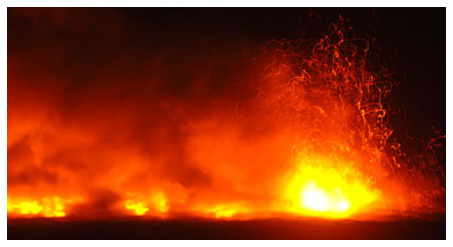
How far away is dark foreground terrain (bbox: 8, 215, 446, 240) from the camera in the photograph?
10195 millimetres

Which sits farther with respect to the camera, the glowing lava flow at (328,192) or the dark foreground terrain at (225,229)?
the glowing lava flow at (328,192)

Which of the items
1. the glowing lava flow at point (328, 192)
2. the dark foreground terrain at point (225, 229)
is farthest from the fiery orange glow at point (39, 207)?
the glowing lava flow at point (328, 192)

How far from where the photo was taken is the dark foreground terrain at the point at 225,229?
1020cm

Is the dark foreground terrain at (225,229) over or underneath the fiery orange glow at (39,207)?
underneath

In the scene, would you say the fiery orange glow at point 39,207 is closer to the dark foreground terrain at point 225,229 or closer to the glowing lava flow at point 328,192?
the dark foreground terrain at point 225,229

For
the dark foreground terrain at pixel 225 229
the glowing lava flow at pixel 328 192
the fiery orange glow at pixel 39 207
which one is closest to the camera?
the dark foreground terrain at pixel 225 229

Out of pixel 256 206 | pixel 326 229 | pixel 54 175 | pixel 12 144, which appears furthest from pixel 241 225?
pixel 12 144

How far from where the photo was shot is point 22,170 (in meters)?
10.7

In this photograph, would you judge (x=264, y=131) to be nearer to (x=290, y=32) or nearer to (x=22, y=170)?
(x=290, y=32)

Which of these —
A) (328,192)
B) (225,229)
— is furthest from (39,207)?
(328,192)

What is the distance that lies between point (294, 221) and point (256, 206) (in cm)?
63

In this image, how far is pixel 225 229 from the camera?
10.3m

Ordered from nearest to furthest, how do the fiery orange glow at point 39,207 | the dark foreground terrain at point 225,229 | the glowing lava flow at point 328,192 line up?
the dark foreground terrain at point 225,229 < the fiery orange glow at point 39,207 < the glowing lava flow at point 328,192

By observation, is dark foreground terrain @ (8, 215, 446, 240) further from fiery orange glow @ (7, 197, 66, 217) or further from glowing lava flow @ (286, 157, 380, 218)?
glowing lava flow @ (286, 157, 380, 218)
